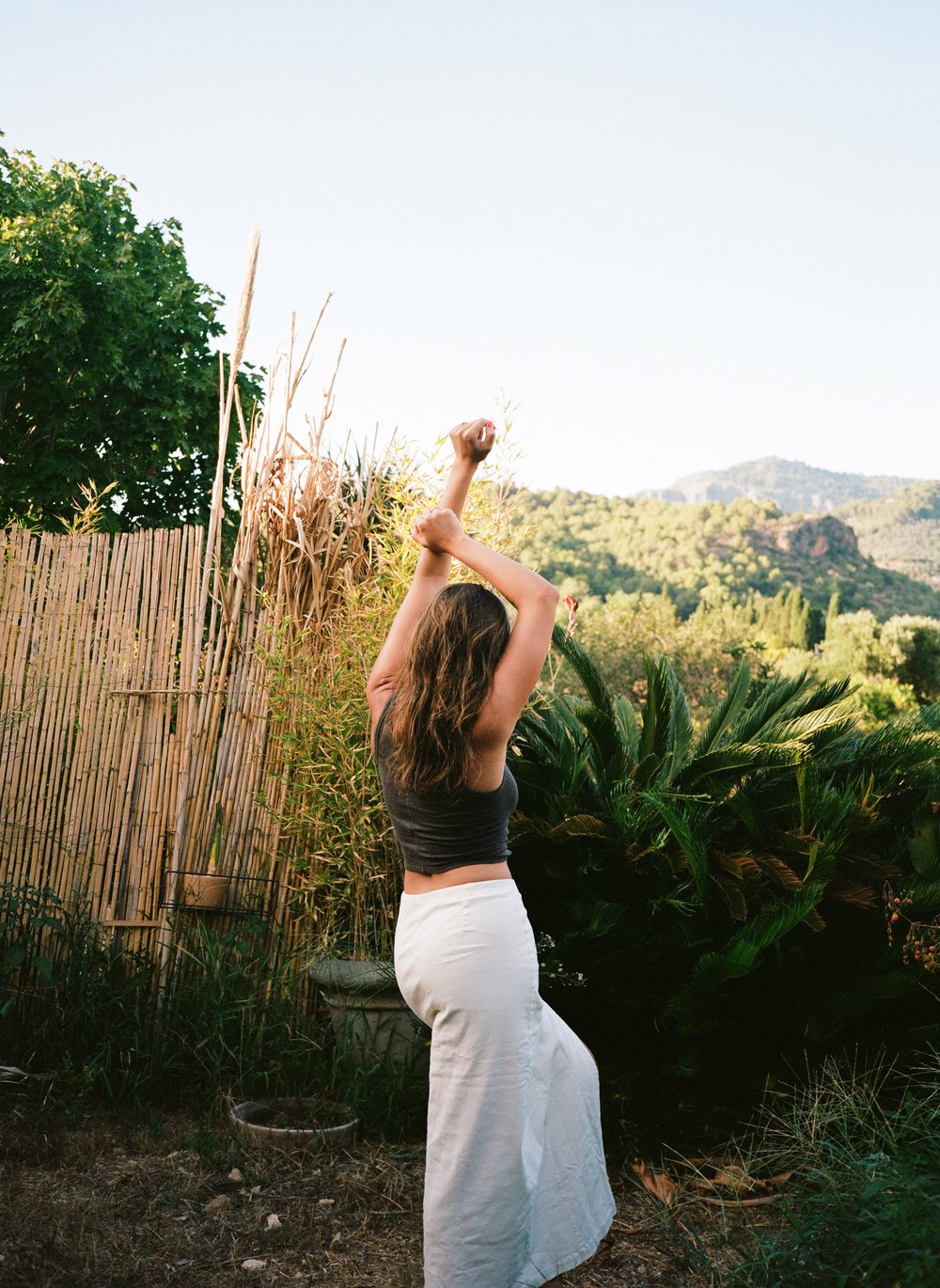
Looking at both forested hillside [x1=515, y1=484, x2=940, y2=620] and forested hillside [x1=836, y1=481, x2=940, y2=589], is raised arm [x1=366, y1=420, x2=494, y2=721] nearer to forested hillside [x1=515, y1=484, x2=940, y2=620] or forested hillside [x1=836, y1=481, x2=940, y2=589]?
forested hillside [x1=515, y1=484, x2=940, y2=620]

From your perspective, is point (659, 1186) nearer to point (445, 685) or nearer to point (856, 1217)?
point (856, 1217)

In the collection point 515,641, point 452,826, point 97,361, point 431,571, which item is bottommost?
point 452,826

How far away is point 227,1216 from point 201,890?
4.02 feet

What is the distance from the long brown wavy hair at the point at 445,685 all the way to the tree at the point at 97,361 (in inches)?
435

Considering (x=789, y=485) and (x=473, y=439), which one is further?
(x=789, y=485)

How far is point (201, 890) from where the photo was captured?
3637 millimetres

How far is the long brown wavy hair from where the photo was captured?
185cm

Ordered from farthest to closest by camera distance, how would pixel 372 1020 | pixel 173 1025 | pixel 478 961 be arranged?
1. pixel 173 1025
2. pixel 372 1020
3. pixel 478 961

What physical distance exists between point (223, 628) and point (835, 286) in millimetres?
50510

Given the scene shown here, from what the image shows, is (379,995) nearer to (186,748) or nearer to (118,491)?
(186,748)

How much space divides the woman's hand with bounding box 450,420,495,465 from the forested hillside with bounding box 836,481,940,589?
52.9m

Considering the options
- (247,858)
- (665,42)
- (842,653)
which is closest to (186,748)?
(247,858)

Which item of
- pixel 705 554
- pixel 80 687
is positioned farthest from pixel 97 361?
pixel 705 554

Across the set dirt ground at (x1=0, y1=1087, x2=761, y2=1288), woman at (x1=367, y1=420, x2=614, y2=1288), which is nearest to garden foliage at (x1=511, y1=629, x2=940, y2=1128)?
dirt ground at (x1=0, y1=1087, x2=761, y2=1288)
